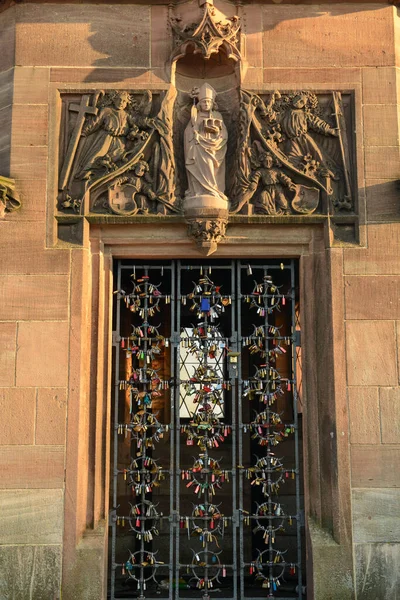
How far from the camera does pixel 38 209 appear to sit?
726 centimetres

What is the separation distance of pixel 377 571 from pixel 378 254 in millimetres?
2961

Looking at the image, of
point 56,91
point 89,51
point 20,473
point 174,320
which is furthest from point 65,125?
point 20,473

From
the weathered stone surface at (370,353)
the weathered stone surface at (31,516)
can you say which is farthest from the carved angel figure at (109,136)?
the weathered stone surface at (31,516)

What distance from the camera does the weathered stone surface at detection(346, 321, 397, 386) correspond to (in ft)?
22.9

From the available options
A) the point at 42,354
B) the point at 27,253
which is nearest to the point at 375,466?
the point at 42,354

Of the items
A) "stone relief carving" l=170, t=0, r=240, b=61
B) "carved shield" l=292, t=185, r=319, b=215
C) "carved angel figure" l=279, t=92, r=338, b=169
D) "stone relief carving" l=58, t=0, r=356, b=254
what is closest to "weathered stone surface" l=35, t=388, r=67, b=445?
"stone relief carving" l=58, t=0, r=356, b=254

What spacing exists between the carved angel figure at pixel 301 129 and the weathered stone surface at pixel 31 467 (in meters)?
3.69

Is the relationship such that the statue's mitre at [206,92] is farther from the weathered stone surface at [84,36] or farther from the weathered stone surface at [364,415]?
the weathered stone surface at [364,415]

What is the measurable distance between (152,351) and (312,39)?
3.61 meters

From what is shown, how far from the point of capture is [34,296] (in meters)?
7.11

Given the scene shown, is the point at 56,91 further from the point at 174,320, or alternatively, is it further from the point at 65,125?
the point at 174,320

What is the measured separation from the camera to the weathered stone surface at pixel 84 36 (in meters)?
7.52

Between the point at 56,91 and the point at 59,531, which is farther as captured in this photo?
the point at 56,91

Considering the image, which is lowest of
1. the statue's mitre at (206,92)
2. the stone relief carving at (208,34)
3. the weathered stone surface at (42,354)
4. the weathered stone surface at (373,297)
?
the weathered stone surface at (42,354)
